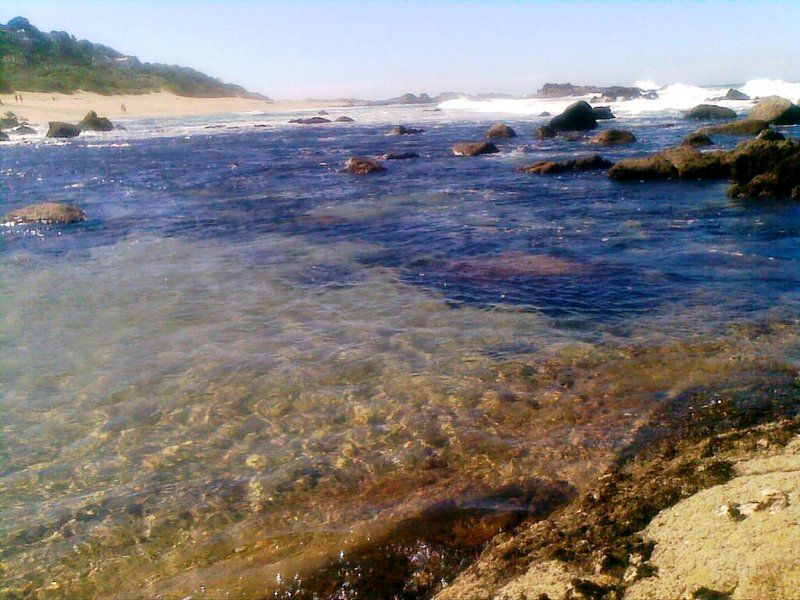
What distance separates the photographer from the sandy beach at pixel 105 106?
2034 inches

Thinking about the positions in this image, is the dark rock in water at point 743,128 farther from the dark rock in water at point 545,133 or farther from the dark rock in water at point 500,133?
the dark rock in water at point 500,133

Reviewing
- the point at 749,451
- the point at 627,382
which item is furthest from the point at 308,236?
the point at 749,451

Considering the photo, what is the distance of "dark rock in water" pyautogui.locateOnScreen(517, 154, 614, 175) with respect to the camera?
16.7 meters

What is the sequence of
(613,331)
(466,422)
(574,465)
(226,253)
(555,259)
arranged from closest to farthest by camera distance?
(574,465) → (466,422) → (613,331) → (555,259) → (226,253)

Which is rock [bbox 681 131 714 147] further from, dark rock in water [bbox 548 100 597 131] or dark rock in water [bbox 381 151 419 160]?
dark rock in water [bbox 548 100 597 131]

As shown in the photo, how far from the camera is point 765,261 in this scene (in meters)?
7.80

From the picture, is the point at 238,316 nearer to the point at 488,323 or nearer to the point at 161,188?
the point at 488,323

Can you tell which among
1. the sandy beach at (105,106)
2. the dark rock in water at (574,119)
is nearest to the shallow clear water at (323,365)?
the dark rock in water at (574,119)

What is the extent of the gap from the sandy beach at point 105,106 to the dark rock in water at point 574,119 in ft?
139

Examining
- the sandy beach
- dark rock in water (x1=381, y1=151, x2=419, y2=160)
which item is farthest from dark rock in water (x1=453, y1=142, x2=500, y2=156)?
the sandy beach

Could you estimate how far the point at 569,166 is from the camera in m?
17.0

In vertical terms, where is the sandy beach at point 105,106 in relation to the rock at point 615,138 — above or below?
above

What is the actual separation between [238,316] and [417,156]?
16.8 metres

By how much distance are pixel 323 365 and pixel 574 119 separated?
28730 millimetres
